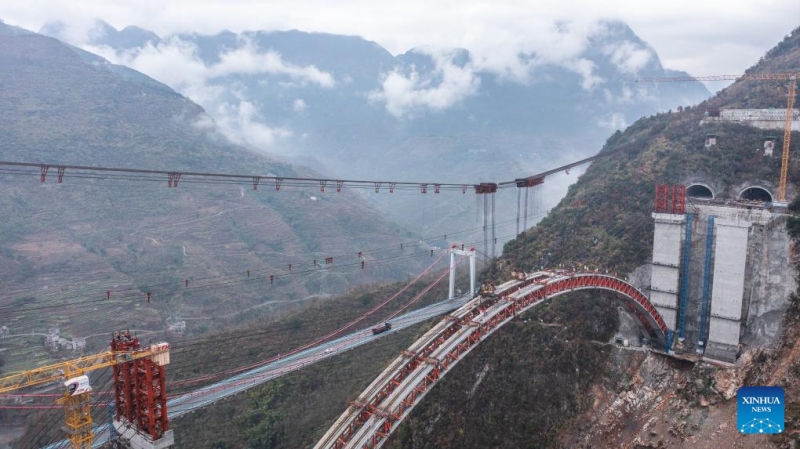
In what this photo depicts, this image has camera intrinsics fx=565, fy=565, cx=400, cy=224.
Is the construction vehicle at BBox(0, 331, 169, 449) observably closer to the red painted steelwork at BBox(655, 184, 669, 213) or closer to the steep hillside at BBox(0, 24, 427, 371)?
the steep hillside at BBox(0, 24, 427, 371)

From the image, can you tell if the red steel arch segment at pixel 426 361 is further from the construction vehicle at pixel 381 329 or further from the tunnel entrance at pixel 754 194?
the tunnel entrance at pixel 754 194

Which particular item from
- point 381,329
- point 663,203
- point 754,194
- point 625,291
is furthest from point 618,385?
point 754,194

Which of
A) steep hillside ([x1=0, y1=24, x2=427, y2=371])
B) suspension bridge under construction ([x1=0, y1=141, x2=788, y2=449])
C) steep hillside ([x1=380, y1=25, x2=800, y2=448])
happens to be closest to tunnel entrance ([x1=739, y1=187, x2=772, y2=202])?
steep hillside ([x1=380, y1=25, x2=800, y2=448])

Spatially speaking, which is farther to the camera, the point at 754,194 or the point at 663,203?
the point at 754,194

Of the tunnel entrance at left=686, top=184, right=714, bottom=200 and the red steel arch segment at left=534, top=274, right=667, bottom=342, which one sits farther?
the tunnel entrance at left=686, top=184, right=714, bottom=200

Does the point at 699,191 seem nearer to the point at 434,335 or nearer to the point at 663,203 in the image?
the point at 663,203
